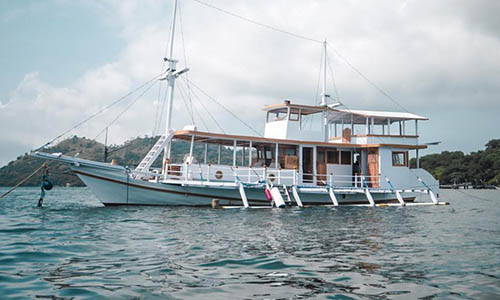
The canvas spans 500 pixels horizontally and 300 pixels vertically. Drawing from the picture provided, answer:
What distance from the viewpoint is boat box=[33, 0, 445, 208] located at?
17891mm

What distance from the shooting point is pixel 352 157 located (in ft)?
77.7

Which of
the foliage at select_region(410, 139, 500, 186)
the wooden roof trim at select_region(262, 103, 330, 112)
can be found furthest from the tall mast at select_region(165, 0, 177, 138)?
the foliage at select_region(410, 139, 500, 186)

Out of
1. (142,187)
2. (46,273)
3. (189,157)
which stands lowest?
(46,273)

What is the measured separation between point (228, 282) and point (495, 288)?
12.8ft

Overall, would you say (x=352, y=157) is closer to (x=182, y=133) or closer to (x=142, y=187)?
(x=182, y=133)

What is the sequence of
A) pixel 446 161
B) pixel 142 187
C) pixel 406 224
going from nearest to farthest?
pixel 406 224
pixel 142 187
pixel 446 161

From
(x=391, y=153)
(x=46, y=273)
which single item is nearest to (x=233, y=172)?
(x=391, y=153)

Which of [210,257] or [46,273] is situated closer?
[46,273]

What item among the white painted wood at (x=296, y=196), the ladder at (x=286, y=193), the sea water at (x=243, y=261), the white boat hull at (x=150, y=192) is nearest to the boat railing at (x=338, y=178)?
the ladder at (x=286, y=193)

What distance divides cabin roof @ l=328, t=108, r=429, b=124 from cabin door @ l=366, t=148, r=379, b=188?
2.09 m

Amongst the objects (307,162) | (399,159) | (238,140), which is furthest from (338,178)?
(238,140)

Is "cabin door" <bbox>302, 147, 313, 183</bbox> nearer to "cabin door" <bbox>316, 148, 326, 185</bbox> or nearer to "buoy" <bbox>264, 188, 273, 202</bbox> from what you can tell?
"cabin door" <bbox>316, 148, 326, 185</bbox>

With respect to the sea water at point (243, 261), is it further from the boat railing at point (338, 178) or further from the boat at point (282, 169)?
the boat railing at point (338, 178)

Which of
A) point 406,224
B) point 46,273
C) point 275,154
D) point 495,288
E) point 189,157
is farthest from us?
point 275,154
